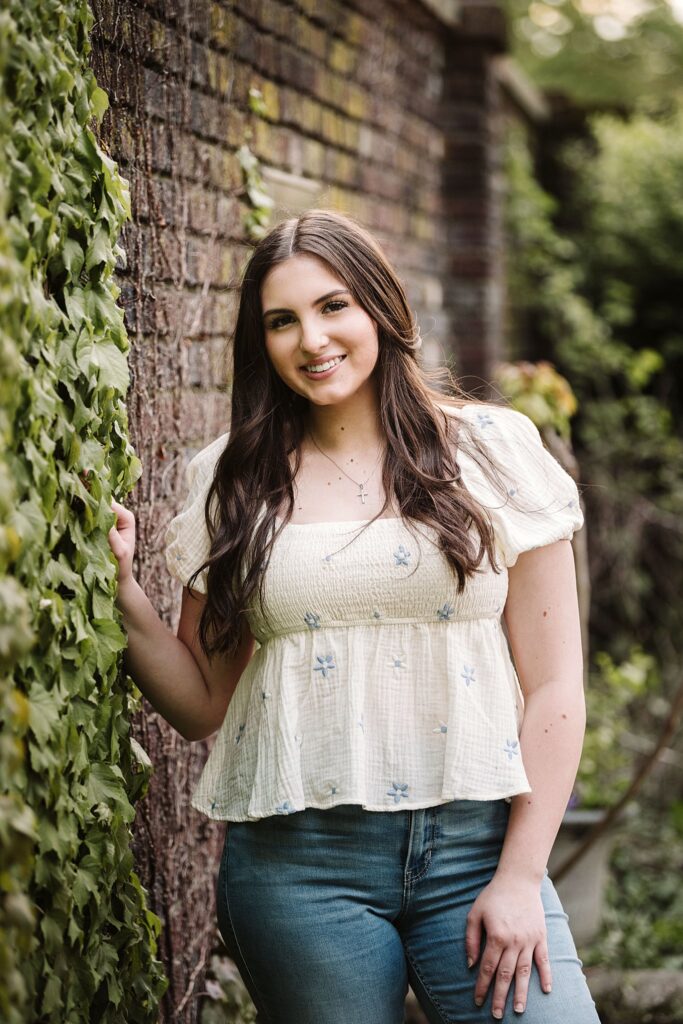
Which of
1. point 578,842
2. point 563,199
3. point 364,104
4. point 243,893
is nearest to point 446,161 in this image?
point 364,104

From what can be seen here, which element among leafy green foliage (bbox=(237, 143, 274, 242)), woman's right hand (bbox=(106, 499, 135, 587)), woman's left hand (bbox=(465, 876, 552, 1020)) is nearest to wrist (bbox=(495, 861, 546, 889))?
woman's left hand (bbox=(465, 876, 552, 1020))

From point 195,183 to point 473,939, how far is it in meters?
1.90

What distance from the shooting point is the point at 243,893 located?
2.01 m

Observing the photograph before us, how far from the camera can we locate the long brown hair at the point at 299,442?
80.1 inches

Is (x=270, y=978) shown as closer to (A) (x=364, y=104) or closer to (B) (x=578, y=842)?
(B) (x=578, y=842)

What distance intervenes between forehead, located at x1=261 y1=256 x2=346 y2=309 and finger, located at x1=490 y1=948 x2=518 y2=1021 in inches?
46.2

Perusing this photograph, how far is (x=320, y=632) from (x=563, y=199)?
6299 mm

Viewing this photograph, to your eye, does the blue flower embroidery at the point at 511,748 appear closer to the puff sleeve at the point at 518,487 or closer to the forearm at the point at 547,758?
the forearm at the point at 547,758

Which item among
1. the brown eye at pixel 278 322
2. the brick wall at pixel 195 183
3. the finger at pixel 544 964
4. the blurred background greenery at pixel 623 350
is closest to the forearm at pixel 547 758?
the finger at pixel 544 964

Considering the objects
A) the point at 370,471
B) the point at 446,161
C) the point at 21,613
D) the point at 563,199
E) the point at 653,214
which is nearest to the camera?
the point at 21,613

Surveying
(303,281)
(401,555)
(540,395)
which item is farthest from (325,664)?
(540,395)

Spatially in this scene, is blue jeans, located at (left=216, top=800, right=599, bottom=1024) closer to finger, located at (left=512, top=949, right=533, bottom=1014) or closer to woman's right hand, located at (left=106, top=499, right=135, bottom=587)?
finger, located at (left=512, top=949, right=533, bottom=1014)

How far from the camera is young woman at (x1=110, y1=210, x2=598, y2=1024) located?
194 cm

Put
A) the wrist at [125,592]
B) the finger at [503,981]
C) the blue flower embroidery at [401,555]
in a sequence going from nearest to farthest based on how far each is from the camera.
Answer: the finger at [503,981] < the blue flower embroidery at [401,555] < the wrist at [125,592]
